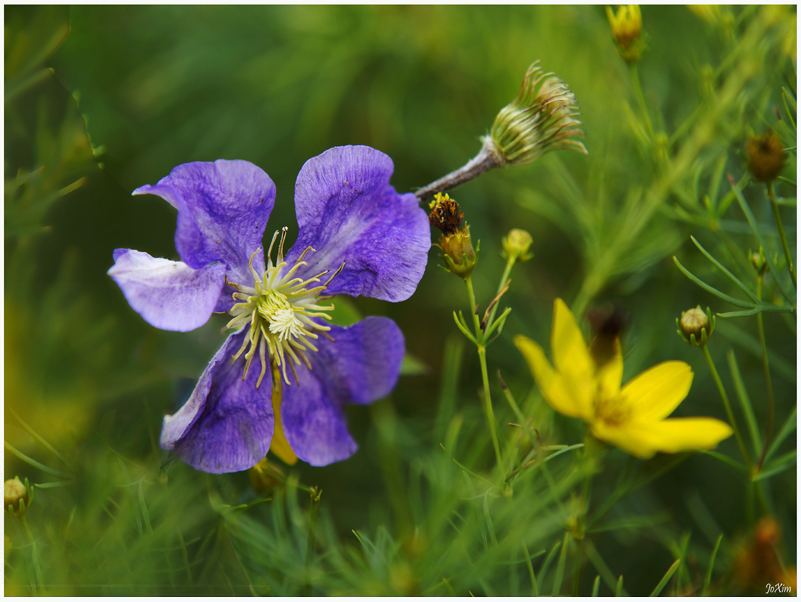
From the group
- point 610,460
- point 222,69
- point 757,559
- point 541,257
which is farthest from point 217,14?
point 757,559

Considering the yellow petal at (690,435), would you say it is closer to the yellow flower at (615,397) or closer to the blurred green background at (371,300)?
the yellow flower at (615,397)

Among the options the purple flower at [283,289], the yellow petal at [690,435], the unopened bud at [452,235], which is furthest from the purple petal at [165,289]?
the yellow petal at [690,435]

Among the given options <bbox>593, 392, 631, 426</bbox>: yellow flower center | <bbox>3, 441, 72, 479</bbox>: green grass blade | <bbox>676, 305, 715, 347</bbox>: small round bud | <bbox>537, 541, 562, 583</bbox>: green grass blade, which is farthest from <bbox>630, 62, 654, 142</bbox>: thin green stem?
<bbox>3, 441, 72, 479</bbox>: green grass blade

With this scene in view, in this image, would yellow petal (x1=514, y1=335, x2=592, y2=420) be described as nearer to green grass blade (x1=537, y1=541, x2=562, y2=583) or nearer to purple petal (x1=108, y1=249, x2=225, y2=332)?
green grass blade (x1=537, y1=541, x2=562, y2=583)

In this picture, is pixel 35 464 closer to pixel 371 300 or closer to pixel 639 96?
pixel 371 300

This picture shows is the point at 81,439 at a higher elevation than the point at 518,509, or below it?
higher

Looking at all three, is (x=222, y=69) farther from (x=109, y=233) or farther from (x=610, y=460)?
(x=610, y=460)

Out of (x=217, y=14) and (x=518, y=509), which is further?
(x=217, y=14)
